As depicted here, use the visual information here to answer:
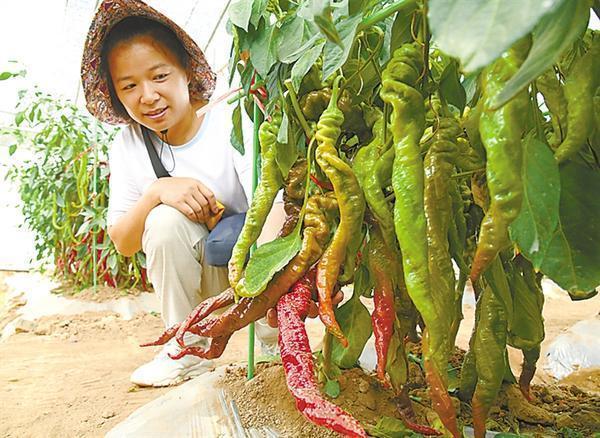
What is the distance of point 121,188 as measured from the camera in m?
1.81

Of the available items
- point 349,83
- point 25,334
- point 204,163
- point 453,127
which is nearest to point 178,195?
point 204,163

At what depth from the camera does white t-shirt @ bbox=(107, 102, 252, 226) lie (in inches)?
68.4

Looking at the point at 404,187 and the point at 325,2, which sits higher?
the point at 325,2

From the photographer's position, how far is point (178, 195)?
1.58 metres

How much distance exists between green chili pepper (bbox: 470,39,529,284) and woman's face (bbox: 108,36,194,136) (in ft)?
4.04

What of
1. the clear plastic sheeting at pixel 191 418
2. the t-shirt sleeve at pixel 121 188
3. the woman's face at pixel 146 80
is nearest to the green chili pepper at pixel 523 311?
the clear plastic sheeting at pixel 191 418

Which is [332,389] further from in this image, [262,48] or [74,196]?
[74,196]

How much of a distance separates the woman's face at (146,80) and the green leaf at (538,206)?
1.24 meters

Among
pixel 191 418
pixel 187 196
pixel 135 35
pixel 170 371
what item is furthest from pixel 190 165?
pixel 191 418

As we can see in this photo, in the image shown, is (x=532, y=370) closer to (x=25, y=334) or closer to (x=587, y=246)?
(x=587, y=246)

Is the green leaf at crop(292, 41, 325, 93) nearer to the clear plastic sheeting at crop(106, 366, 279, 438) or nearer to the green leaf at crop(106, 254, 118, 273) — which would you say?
the clear plastic sheeting at crop(106, 366, 279, 438)

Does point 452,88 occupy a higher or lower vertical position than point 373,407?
higher

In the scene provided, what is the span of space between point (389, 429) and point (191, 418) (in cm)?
33

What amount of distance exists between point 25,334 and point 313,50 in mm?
2595
